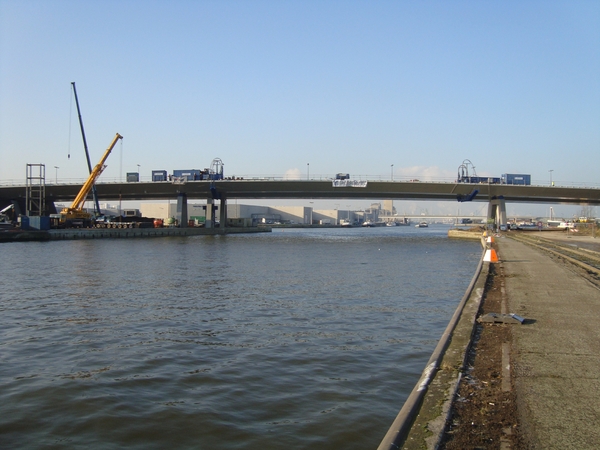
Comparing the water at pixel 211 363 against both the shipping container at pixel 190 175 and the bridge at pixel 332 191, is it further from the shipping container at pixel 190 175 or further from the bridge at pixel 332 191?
the shipping container at pixel 190 175

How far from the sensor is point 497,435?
19.4ft

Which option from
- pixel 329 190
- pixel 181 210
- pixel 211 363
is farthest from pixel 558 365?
pixel 181 210

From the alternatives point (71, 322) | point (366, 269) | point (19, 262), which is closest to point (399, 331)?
point (71, 322)

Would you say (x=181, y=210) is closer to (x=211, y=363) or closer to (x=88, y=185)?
(x=88, y=185)

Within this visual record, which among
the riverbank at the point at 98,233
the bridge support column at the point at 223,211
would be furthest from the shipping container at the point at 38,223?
the bridge support column at the point at 223,211

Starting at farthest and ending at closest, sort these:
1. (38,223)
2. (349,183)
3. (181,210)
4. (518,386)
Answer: (181,210) → (349,183) → (38,223) → (518,386)

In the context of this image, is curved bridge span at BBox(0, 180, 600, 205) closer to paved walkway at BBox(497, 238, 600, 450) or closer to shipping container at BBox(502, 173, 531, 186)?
shipping container at BBox(502, 173, 531, 186)

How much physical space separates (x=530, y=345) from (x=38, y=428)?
28.6 feet

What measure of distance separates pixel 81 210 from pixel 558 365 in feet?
326

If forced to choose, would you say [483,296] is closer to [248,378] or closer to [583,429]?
[248,378]

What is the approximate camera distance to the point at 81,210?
9731 cm

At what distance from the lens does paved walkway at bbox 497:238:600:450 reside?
6023 millimetres

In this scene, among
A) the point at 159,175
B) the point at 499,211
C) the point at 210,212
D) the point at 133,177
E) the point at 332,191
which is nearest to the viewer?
the point at 332,191

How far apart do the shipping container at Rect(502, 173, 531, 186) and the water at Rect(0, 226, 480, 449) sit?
86.7 m
